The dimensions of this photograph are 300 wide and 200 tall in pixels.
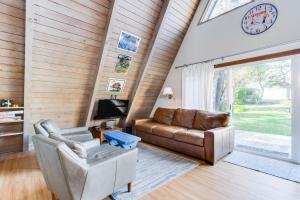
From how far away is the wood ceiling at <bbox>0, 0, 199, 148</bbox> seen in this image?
2.47 meters

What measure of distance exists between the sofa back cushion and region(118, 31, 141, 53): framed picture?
2.04m

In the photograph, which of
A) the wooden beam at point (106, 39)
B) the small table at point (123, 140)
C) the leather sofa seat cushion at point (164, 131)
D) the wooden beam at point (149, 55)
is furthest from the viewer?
the leather sofa seat cushion at point (164, 131)

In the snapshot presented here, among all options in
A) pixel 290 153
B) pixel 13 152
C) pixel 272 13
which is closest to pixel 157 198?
pixel 290 153

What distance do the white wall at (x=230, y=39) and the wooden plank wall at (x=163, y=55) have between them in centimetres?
19

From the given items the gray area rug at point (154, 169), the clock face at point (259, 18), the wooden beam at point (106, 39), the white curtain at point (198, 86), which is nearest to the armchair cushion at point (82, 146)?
the gray area rug at point (154, 169)

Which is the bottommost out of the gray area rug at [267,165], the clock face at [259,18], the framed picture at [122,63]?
the gray area rug at [267,165]

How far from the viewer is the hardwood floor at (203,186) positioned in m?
2.00

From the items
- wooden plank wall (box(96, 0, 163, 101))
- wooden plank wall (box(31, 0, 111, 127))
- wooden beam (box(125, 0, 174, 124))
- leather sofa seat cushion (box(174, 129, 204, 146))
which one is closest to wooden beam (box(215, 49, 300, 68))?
wooden beam (box(125, 0, 174, 124))

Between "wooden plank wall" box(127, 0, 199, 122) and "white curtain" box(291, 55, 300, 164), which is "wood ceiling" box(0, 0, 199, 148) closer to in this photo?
"wooden plank wall" box(127, 0, 199, 122)

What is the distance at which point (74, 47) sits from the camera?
2.99m

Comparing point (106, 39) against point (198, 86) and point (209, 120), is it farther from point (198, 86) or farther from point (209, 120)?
point (209, 120)

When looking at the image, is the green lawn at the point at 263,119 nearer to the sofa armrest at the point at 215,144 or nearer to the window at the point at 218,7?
the sofa armrest at the point at 215,144

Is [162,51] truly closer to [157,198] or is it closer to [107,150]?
[107,150]

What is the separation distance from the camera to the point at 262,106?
3387mm
